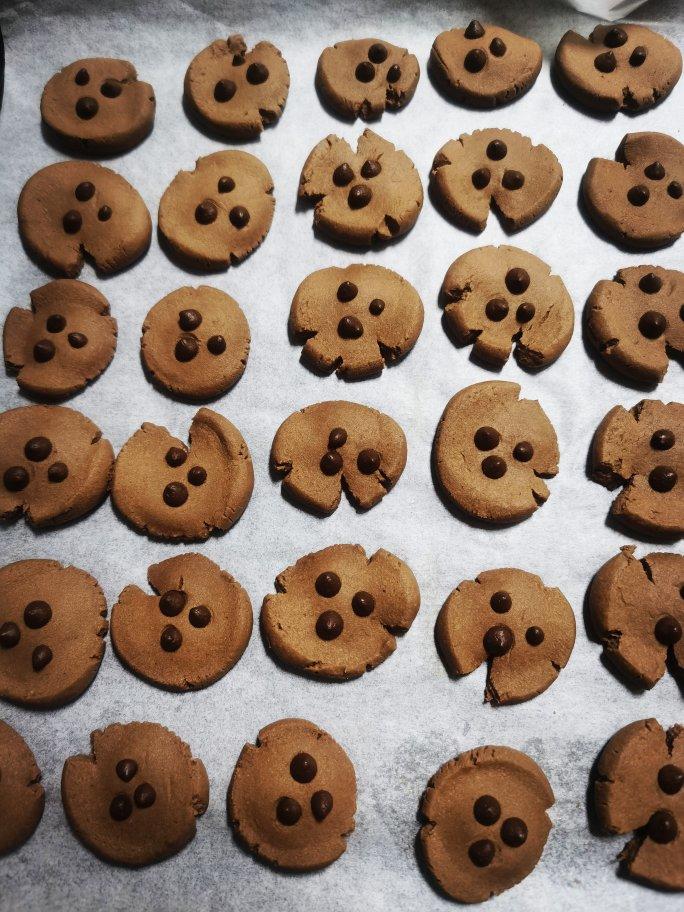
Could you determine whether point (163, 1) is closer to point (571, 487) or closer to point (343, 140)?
point (343, 140)

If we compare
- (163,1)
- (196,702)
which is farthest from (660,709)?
(163,1)

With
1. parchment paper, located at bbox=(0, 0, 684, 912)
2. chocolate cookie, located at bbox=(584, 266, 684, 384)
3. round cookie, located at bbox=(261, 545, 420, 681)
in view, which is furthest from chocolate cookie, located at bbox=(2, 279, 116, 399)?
chocolate cookie, located at bbox=(584, 266, 684, 384)

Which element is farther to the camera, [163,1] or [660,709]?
[163,1]

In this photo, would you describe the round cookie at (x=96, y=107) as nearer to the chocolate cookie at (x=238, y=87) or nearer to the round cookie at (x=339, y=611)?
the chocolate cookie at (x=238, y=87)

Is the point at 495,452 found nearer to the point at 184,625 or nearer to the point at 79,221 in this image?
the point at 184,625

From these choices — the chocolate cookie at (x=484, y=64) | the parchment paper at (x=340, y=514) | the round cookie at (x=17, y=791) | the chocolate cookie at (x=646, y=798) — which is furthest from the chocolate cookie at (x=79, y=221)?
the chocolate cookie at (x=646, y=798)

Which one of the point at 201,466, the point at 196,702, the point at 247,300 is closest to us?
the point at 196,702

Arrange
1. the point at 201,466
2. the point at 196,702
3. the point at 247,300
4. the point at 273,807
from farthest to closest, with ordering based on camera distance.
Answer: the point at 247,300 → the point at 201,466 → the point at 196,702 → the point at 273,807
